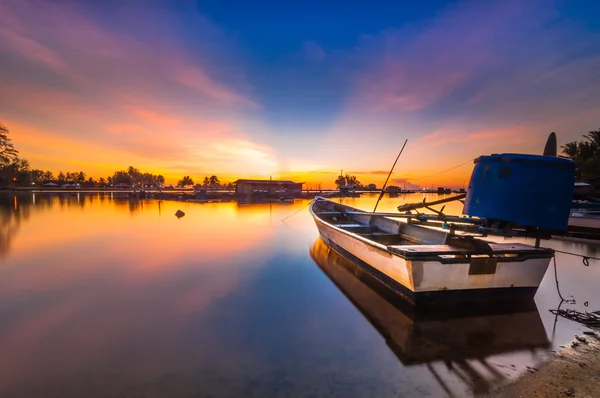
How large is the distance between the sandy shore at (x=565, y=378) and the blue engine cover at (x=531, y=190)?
6.02 ft

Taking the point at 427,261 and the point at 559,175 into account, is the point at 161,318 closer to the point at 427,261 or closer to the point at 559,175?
the point at 427,261

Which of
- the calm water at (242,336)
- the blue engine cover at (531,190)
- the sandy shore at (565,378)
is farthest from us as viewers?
the blue engine cover at (531,190)

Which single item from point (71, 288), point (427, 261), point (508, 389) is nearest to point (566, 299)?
point (427, 261)

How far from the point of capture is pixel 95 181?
123m

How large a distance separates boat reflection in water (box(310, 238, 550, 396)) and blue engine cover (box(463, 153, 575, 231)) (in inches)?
78.3

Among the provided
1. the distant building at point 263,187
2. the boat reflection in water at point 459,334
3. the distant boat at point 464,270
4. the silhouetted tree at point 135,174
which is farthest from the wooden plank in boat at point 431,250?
the silhouetted tree at point 135,174

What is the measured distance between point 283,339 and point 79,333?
12.2 ft

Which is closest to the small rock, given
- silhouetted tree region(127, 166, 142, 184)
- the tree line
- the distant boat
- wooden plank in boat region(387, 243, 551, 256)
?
the distant boat

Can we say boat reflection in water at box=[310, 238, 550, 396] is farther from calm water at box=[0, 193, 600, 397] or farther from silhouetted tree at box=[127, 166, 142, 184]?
silhouetted tree at box=[127, 166, 142, 184]

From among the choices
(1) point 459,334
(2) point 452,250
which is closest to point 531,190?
(2) point 452,250

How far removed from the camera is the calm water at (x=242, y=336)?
12.7ft

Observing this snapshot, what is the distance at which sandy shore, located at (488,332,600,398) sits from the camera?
11.1 feet

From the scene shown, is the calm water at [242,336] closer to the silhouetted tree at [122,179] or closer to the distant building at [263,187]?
the distant building at [263,187]

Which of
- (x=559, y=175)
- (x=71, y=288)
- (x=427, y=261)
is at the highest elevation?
(x=559, y=175)
